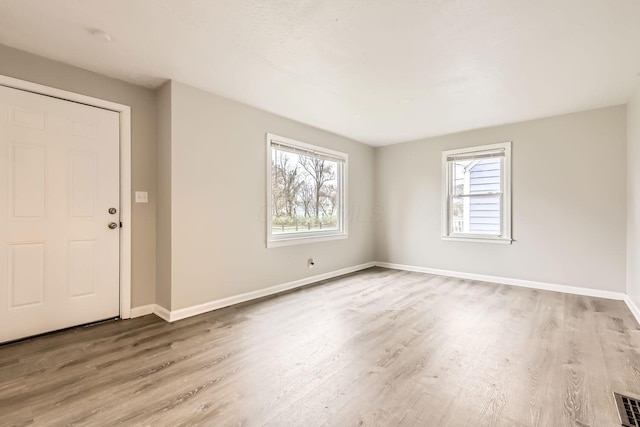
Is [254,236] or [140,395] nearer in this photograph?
[140,395]

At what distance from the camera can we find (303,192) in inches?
182

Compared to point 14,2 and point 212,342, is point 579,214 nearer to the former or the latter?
point 212,342

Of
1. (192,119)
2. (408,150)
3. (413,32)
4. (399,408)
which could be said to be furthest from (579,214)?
(192,119)

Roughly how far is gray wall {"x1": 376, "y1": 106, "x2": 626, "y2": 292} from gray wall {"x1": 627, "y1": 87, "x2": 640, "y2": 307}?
0.20 metres

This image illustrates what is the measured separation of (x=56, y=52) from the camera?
2.55m

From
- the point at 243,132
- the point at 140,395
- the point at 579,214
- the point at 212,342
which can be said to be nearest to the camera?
the point at 140,395

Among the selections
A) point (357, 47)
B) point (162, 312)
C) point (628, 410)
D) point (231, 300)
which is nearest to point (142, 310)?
point (162, 312)

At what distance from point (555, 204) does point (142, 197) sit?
17.3 ft

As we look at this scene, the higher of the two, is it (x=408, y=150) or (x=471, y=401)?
(x=408, y=150)

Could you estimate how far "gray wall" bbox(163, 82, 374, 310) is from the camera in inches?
123

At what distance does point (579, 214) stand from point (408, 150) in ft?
8.89

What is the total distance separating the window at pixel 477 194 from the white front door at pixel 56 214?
4.79m

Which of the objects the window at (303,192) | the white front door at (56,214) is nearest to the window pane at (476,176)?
the window at (303,192)

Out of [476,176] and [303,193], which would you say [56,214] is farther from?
[476,176]
